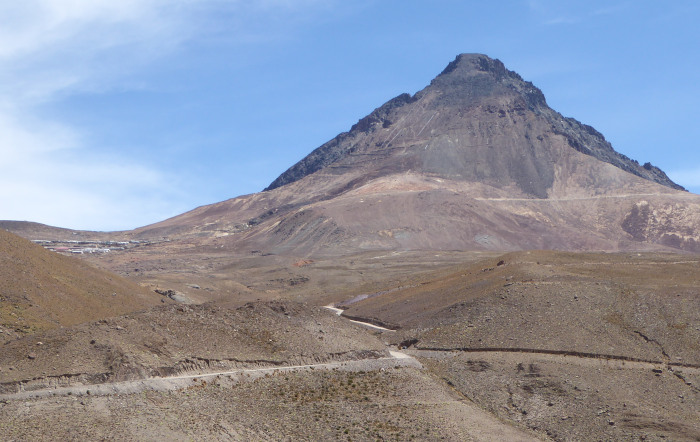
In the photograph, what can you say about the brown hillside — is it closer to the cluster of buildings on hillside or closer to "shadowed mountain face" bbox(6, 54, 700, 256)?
"shadowed mountain face" bbox(6, 54, 700, 256)

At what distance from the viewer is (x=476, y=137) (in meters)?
166

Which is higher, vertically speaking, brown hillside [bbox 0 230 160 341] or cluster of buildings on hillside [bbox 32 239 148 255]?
cluster of buildings on hillside [bbox 32 239 148 255]

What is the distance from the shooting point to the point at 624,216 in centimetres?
14175

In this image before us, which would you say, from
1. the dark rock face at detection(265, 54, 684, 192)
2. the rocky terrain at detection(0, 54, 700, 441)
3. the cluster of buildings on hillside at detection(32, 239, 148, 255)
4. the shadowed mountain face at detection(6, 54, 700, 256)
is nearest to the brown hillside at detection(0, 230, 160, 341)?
the rocky terrain at detection(0, 54, 700, 441)

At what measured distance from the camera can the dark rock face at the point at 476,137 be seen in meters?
159

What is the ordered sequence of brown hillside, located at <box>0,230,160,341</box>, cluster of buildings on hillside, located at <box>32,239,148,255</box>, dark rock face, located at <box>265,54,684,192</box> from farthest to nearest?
dark rock face, located at <box>265,54,684,192</box> → cluster of buildings on hillside, located at <box>32,239,148,255</box> → brown hillside, located at <box>0,230,160,341</box>

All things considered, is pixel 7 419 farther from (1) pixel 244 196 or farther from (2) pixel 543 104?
(2) pixel 543 104

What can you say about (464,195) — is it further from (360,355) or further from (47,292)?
(360,355)

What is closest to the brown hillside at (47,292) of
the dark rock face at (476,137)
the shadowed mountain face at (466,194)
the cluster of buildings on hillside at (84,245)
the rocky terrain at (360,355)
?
the rocky terrain at (360,355)

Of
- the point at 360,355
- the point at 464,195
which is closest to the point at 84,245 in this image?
the point at 464,195

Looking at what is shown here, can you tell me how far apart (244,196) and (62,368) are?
163912 millimetres

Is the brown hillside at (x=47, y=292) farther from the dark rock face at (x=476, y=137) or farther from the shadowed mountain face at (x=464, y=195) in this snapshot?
the dark rock face at (x=476, y=137)

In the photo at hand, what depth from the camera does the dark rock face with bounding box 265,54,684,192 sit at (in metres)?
159

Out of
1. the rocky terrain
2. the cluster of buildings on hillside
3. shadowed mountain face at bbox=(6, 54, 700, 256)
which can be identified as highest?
shadowed mountain face at bbox=(6, 54, 700, 256)
